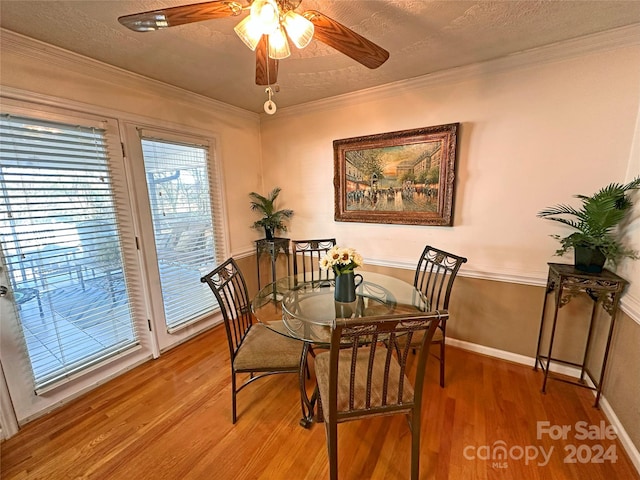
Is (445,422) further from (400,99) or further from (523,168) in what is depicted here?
(400,99)

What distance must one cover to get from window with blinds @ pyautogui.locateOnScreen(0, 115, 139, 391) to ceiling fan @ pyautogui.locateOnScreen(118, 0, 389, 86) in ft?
4.08

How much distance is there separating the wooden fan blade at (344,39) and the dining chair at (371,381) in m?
1.27

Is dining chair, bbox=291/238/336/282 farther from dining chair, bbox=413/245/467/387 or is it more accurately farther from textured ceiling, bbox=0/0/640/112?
textured ceiling, bbox=0/0/640/112

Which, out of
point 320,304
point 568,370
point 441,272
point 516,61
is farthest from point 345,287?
point 516,61

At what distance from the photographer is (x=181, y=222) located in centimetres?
261

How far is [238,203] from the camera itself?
10.4ft

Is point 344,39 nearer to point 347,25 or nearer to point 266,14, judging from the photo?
point 266,14

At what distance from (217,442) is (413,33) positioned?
9.43 ft

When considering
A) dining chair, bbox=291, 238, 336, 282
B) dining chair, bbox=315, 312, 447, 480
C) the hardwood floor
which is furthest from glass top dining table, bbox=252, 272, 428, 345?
the hardwood floor

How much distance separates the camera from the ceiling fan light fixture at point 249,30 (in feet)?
3.77

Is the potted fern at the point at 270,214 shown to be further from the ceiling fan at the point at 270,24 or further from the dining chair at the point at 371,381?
the dining chair at the point at 371,381

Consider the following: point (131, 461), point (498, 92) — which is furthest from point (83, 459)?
point (498, 92)

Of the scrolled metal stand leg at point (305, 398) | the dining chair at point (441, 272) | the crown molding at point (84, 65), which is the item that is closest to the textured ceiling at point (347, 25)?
the crown molding at point (84, 65)

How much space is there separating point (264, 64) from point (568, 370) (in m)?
3.12
